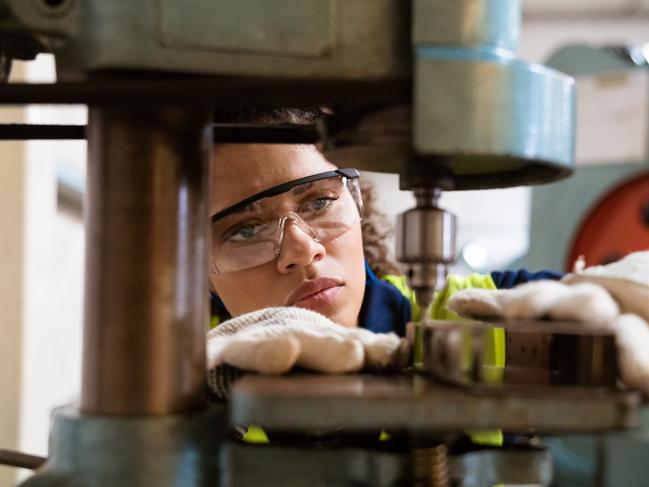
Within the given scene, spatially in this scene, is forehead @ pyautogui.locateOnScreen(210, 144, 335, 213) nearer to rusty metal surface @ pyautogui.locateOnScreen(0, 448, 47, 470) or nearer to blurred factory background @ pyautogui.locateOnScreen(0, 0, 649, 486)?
blurred factory background @ pyautogui.locateOnScreen(0, 0, 649, 486)

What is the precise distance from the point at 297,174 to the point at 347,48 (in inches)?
26.4

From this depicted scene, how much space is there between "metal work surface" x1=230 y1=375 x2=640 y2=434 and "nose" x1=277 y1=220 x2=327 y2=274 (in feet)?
2.38

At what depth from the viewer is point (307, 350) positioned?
20.3 inches

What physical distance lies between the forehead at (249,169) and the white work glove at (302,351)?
55cm

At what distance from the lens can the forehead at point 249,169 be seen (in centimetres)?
112

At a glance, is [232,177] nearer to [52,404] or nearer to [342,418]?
[342,418]

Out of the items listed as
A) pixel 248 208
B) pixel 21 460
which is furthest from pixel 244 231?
pixel 21 460

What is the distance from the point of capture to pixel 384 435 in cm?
57

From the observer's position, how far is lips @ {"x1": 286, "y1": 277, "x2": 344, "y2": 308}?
1.18 meters

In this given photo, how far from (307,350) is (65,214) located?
6.83 feet

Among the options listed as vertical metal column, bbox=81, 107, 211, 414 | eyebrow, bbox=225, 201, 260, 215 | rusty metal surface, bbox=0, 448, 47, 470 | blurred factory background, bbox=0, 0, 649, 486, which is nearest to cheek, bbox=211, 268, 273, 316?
eyebrow, bbox=225, 201, 260, 215

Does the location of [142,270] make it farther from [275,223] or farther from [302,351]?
[275,223]

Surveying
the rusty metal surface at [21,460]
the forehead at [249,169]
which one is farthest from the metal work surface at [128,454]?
the forehead at [249,169]

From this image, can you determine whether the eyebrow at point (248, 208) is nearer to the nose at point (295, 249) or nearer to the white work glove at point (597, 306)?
the nose at point (295, 249)
